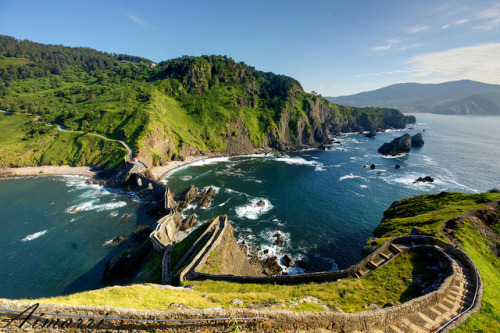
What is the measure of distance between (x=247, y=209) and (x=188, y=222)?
17.4 meters

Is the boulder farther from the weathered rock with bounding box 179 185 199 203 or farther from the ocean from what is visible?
the weathered rock with bounding box 179 185 199 203

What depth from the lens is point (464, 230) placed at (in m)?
30.1

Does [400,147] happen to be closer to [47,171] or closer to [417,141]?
[417,141]

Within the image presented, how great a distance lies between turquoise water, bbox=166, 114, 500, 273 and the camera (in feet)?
151

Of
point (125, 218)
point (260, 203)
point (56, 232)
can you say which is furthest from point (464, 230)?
point (56, 232)

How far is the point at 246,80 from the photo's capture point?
174375 millimetres

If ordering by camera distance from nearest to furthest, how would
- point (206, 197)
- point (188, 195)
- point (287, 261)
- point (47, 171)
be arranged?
point (287, 261), point (206, 197), point (188, 195), point (47, 171)

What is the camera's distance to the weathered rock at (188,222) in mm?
50438

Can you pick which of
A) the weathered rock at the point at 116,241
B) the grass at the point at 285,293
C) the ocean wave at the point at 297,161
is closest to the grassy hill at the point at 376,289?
the grass at the point at 285,293

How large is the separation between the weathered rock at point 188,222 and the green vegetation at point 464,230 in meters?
41.4

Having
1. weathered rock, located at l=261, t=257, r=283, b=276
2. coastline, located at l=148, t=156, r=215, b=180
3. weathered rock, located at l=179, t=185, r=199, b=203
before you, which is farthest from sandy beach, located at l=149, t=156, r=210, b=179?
weathered rock, located at l=261, t=257, r=283, b=276

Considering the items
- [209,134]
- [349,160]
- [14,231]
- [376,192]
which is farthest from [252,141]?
[14,231]

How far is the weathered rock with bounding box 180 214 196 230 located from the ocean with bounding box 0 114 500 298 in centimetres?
173

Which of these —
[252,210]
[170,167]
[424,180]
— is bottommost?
[252,210]
